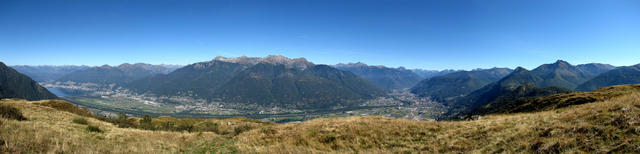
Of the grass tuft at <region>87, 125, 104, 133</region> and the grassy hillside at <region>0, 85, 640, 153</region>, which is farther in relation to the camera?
the grass tuft at <region>87, 125, 104, 133</region>

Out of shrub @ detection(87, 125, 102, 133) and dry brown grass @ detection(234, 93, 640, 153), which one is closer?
dry brown grass @ detection(234, 93, 640, 153)

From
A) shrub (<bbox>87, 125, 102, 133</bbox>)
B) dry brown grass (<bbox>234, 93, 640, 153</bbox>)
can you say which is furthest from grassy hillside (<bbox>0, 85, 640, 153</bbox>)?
shrub (<bbox>87, 125, 102, 133</bbox>)

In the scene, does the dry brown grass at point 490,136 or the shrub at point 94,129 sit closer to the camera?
the dry brown grass at point 490,136

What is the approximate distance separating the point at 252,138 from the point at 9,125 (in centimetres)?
1192

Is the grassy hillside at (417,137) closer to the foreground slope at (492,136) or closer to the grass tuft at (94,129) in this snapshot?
the foreground slope at (492,136)

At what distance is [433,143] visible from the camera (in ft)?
42.6

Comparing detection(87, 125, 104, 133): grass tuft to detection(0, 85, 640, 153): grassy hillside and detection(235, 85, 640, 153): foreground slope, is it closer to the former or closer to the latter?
detection(0, 85, 640, 153): grassy hillside

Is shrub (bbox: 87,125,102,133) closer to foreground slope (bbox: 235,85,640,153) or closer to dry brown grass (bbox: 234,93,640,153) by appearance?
foreground slope (bbox: 235,85,640,153)

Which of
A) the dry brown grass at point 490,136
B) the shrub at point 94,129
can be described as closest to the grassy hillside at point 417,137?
the dry brown grass at point 490,136

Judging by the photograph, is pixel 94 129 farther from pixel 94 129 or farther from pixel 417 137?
pixel 417 137

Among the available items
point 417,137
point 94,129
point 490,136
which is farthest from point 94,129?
point 490,136

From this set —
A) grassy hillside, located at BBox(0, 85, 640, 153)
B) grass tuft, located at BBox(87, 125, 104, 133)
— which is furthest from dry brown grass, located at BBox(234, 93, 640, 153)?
grass tuft, located at BBox(87, 125, 104, 133)

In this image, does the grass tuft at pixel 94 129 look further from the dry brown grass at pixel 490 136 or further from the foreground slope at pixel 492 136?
the dry brown grass at pixel 490 136

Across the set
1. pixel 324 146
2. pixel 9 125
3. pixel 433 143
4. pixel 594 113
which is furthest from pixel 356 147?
pixel 9 125
